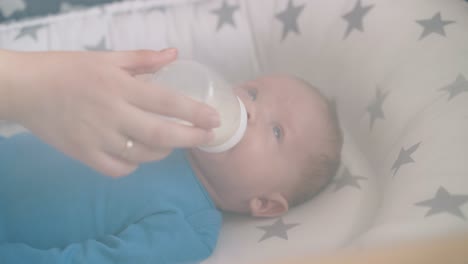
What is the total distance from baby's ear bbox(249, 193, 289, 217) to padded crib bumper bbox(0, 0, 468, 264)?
2 centimetres

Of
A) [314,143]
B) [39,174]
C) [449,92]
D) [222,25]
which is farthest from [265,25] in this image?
[39,174]

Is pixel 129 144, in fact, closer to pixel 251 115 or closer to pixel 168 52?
pixel 168 52

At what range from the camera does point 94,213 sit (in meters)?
0.84

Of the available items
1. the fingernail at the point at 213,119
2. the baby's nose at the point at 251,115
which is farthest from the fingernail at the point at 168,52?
the baby's nose at the point at 251,115

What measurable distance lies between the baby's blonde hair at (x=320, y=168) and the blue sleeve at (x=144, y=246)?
149 millimetres

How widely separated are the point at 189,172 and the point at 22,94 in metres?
0.38

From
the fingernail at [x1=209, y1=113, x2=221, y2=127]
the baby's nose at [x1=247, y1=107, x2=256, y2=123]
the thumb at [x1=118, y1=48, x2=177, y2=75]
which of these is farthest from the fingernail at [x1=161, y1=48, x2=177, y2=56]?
the baby's nose at [x1=247, y1=107, x2=256, y2=123]

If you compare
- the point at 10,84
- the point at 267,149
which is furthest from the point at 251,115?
the point at 10,84

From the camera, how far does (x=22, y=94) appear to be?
60 centimetres

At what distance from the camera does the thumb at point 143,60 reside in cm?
62

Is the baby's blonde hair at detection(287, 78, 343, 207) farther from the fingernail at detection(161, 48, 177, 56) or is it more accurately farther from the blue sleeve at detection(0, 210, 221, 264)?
the fingernail at detection(161, 48, 177, 56)

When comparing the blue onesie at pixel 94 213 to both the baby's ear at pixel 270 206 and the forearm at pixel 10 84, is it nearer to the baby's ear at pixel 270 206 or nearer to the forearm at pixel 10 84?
the baby's ear at pixel 270 206

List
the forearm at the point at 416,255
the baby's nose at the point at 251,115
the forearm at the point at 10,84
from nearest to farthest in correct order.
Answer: the forearm at the point at 416,255 < the forearm at the point at 10,84 < the baby's nose at the point at 251,115

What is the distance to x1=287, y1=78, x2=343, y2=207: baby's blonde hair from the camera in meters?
0.90
